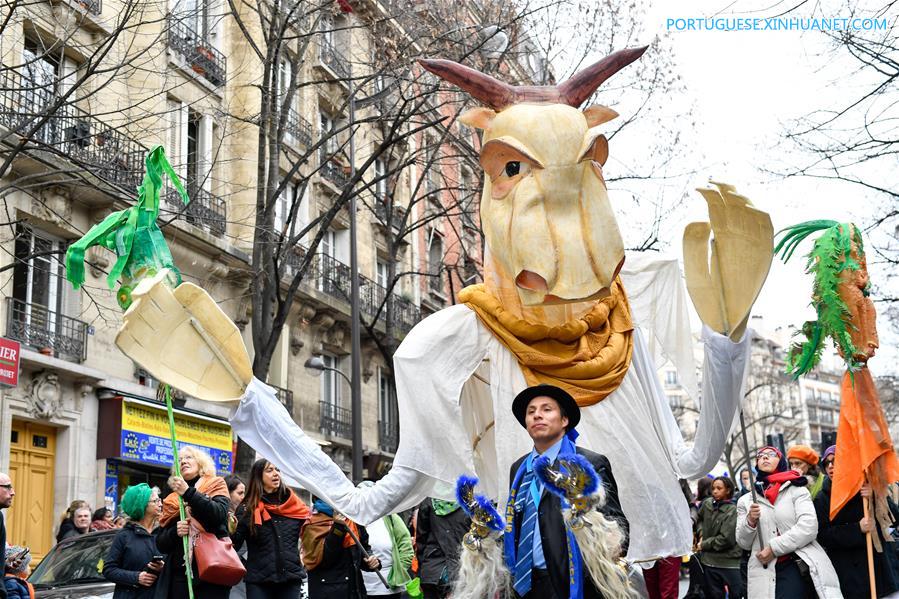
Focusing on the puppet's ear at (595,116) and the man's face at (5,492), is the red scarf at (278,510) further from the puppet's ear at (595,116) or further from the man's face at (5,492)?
the puppet's ear at (595,116)

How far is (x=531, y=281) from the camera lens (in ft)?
16.8

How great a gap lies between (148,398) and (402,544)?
34.9 feet

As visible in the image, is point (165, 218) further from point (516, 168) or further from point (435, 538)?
point (516, 168)

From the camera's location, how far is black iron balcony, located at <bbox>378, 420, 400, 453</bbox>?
3069 centimetres

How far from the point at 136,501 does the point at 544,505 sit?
15.0 ft

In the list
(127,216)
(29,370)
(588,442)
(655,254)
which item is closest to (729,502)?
(655,254)

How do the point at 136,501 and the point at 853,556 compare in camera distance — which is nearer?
the point at 853,556

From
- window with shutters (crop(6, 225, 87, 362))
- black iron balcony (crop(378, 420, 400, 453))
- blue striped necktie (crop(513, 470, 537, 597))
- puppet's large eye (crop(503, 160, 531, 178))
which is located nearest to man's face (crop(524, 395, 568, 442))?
blue striped necktie (crop(513, 470, 537, 597))

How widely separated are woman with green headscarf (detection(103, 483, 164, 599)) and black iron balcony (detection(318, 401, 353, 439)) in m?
18.8

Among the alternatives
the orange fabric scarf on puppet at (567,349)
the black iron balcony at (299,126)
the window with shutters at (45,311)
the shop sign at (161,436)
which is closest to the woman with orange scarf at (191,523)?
the orange fabric scarf on puppet at (567,349)

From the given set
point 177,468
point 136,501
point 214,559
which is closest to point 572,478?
point 177,468

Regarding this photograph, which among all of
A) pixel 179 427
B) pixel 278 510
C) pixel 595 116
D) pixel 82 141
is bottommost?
pixel 278 510

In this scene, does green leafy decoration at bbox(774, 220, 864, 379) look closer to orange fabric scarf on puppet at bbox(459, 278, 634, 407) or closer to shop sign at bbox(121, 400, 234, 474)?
orange fabric scarf on puppet at bbox(459, 278, 634, 407)

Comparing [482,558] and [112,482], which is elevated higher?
[112,482]
